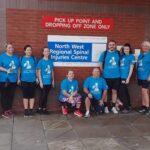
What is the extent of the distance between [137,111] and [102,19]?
8.17 feet

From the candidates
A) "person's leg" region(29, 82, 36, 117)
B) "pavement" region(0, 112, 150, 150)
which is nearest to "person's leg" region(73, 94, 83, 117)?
"pavement" region(0, 112, 150, 150)

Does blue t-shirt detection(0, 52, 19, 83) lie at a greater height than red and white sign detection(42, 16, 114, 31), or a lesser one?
lesser

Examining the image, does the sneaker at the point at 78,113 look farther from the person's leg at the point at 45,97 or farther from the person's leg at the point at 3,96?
the person's leg at the point at 3,96

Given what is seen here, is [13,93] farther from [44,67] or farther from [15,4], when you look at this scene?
[15,4]

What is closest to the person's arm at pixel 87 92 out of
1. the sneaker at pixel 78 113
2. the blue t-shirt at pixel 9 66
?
the sneaker at pixel 78 113

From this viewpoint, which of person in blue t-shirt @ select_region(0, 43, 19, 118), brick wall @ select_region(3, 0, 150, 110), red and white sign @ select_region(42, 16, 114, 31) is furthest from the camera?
red and white sign @ select_region(42, 16, 114, 31)

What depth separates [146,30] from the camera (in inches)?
416

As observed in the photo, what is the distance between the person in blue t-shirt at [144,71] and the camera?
10.0 m

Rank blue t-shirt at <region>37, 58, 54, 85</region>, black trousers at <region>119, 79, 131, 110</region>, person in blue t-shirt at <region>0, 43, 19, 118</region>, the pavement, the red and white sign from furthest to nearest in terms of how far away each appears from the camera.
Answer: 1. black trousers at <region>119, 79, 131, 110</region>
2. the red and white sign
3. blue t-shirt at <region>37, 58, 54, 85</region>
4. person in blue t-shirt at <region>0, 43, 19, 118</region>
5. the pavement

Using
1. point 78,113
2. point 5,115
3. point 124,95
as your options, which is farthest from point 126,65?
point 5,115

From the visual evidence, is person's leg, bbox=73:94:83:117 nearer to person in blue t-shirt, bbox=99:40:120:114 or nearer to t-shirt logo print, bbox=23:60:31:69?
person in blue t-shirt, bbox=99:40:120:114

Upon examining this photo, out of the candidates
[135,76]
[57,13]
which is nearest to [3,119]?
[57,13]

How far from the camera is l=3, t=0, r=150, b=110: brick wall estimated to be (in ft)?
32.3

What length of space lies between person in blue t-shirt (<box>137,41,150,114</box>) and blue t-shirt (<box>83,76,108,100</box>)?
953 mm
